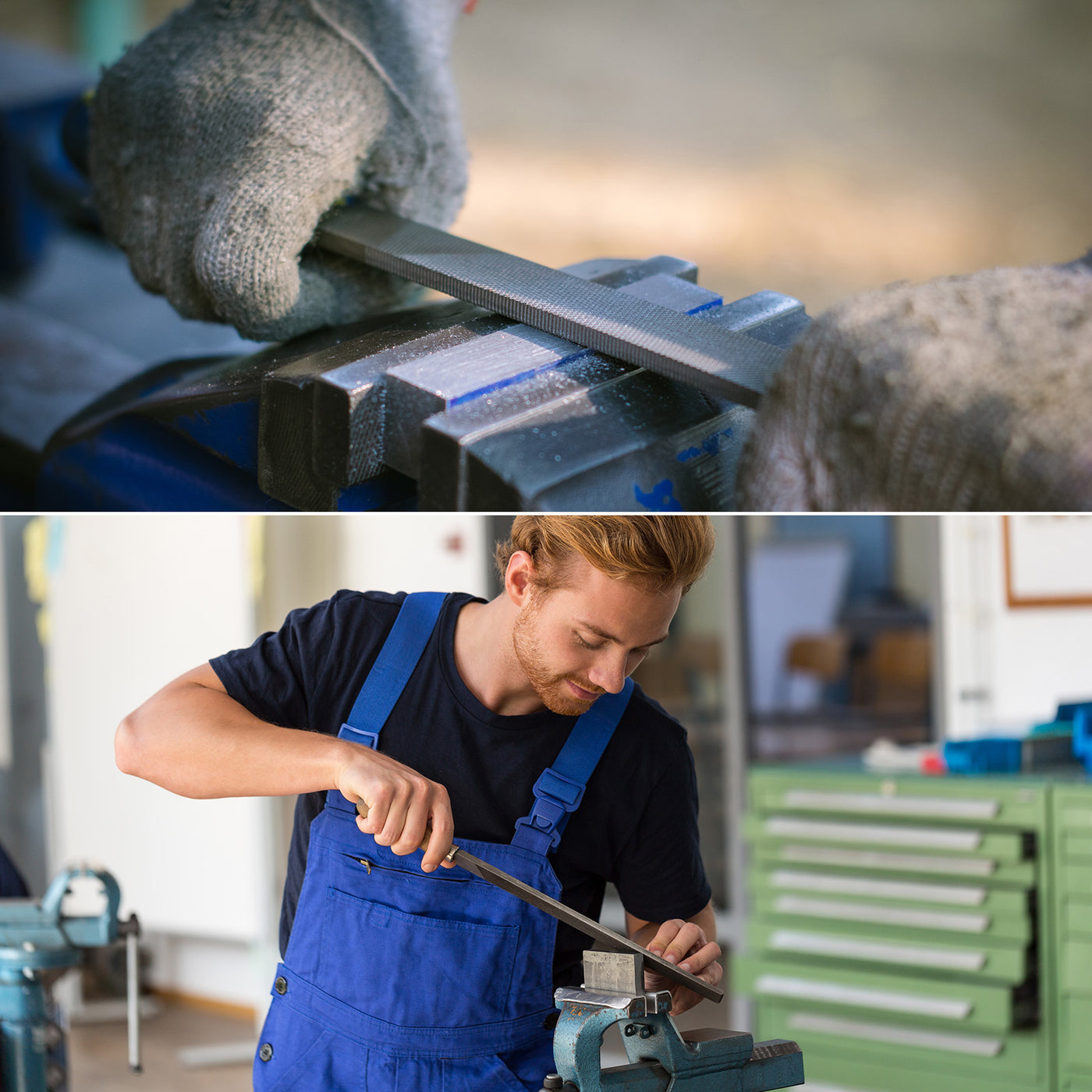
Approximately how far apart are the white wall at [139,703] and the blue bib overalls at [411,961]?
0.77 ft

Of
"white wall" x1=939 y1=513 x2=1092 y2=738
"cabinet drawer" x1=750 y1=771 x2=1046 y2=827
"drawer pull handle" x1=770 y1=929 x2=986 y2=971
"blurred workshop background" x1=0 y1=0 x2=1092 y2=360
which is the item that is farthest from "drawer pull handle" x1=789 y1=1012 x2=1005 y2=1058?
"blurred workshop background" x1=0 y1=0 x2=1092 y2=360

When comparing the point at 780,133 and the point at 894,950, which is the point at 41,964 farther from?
the point at 780,133

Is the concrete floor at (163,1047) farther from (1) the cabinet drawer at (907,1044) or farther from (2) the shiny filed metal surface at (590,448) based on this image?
(2) the shiny filed metal surface at (590,448)

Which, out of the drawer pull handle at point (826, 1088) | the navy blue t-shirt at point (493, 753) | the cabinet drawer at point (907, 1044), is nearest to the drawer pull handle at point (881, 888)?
the cabinet drawer at point (907, 1044)

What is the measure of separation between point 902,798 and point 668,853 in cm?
111

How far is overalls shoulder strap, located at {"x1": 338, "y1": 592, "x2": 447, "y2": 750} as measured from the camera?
753mm

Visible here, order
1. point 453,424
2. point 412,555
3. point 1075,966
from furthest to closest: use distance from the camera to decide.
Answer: point 1075,966, point 412,555, point 453,424

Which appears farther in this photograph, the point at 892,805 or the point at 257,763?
the point at 892,805

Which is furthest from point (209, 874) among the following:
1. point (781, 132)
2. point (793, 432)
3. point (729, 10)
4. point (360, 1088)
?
point (729, 10)

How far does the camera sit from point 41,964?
2.95ft

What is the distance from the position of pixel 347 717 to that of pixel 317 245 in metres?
0.39

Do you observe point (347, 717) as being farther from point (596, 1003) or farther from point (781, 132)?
point (781, 132)

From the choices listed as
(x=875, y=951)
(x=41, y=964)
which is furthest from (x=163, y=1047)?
(x=875, y=951)

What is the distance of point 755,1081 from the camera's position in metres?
0.68
